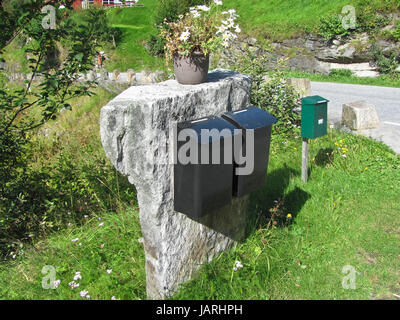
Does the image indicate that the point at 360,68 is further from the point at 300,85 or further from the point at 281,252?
the point at 281,252

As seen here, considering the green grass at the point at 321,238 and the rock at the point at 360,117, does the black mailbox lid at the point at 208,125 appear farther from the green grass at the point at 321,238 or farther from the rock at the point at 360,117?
the rock at the point at 360,117

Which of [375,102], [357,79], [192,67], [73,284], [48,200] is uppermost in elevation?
[192,67]

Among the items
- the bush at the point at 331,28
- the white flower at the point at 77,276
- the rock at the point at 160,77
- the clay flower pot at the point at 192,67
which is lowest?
the white flower at the point at 77,276

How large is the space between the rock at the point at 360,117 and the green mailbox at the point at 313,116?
2.13 m

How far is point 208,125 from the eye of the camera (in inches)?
108

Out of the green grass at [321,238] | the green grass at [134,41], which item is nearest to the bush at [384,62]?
the green grass at [321,238]

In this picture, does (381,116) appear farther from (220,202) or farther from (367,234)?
(220,202)

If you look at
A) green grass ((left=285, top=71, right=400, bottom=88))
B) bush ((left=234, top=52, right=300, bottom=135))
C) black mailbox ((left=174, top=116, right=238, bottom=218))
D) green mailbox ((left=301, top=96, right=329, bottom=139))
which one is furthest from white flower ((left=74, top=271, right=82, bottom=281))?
green grass ((left=285, top=71, right=400, bottom=88))

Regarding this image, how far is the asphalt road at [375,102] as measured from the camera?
254 inches

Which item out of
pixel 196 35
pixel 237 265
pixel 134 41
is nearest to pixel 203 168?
pixel 237 265

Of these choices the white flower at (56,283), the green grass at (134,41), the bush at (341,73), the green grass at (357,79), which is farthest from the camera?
the green grass at (134,41)

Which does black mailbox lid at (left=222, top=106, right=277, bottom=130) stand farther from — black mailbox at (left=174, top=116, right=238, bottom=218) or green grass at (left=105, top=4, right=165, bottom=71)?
green grass at (left=105, top=4, right=165, bottom=71)

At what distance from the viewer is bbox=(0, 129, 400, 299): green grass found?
315 centimetres

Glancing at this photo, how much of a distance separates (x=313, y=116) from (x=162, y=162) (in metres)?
2.63
